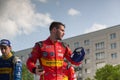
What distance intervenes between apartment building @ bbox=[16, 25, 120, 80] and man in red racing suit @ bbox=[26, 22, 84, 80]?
8587 centimetres

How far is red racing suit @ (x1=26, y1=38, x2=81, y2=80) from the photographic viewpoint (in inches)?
408

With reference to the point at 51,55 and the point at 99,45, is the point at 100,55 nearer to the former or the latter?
the point at 99,45

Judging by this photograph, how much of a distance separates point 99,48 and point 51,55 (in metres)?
90.9

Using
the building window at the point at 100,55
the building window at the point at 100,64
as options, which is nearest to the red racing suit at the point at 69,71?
the building window at the point at 100,64

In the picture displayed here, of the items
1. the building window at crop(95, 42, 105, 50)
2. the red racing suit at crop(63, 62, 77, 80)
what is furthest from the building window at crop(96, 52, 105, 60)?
the red racing suit at crop(63, 62, 77, 80)

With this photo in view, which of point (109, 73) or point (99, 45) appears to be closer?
point (109, 73)

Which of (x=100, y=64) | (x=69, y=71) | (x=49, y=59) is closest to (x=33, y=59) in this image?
(x=49, y=59)

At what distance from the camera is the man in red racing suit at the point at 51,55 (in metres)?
10.4

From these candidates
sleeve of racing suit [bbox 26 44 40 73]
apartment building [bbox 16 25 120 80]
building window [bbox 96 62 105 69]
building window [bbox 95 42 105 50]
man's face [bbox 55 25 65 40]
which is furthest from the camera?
building window [bbox 95 42 105 50]

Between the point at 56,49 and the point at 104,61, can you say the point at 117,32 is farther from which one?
the point at 56,49

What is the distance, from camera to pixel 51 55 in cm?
1058

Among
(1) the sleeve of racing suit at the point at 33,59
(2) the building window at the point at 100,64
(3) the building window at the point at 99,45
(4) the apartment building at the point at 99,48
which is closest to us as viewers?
(1) the sleeve of racing suit at the point at 33,59

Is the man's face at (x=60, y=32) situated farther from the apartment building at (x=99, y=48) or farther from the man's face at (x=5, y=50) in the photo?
the apartment building at (x=99, y=48)

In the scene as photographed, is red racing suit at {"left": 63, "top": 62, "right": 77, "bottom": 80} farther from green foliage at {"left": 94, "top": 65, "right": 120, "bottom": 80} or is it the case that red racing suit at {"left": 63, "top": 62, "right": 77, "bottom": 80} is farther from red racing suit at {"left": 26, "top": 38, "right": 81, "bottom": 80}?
green foliage at {"left": 94, "top": 65, "right": 120, "bottom": 80}
